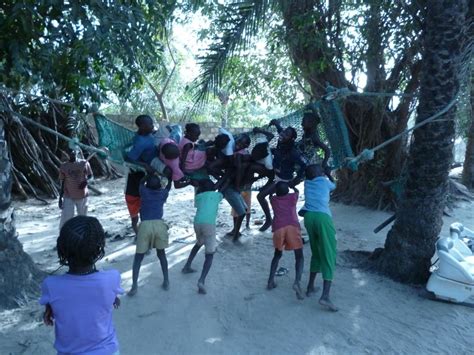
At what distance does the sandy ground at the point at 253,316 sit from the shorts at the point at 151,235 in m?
0.33

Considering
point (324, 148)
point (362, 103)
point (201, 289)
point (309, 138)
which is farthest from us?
point (362, 103)

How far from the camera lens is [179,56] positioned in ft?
39.7

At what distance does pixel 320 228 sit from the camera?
312 cm

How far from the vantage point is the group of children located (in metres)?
1.55

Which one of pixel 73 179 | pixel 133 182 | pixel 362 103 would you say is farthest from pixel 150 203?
pixel 362 103

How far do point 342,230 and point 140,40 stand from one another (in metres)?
3.55

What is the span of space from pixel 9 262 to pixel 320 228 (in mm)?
2013

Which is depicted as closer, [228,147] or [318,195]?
[318,195]

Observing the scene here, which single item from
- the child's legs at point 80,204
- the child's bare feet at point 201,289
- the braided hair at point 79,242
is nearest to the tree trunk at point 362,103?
the child's legs at point 80,204

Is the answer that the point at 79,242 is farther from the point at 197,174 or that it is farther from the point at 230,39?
the point at 230,39

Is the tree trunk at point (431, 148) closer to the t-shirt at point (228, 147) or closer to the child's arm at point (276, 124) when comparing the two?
the child's arm at point (276, 124)

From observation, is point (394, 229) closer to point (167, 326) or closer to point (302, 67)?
point (167, 326)

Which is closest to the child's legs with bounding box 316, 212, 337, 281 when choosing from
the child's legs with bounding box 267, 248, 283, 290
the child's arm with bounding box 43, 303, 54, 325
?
the child's legs with bounding box 267, 248, 283, 290

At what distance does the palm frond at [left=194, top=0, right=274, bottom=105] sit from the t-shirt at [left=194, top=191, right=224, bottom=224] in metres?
0.87
